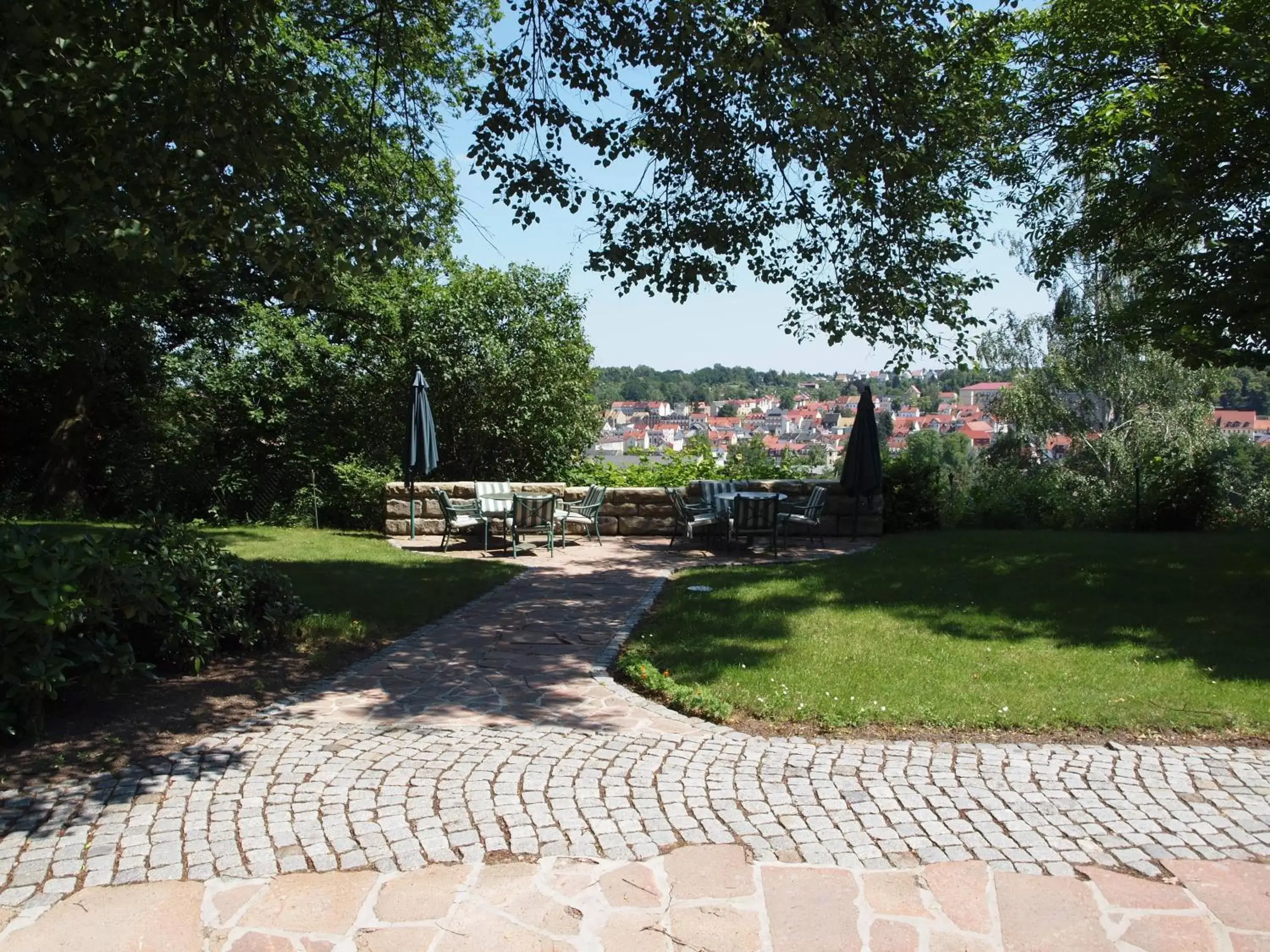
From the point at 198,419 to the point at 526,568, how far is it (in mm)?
8526

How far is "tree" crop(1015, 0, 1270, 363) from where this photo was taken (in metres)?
8.66

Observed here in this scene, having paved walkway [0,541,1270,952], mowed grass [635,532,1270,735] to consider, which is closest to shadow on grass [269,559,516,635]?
mowed grass [635,532,1270,735]

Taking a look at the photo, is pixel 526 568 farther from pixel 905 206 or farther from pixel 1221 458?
pixel 1221 458

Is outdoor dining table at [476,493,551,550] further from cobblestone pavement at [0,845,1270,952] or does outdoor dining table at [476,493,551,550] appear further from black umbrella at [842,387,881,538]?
cobblestone pavement at [0,845,1270,952]

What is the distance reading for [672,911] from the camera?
3.21m

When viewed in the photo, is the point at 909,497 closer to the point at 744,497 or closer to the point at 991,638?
the point at 744,497

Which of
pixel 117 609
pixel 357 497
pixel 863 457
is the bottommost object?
pixel 117 609

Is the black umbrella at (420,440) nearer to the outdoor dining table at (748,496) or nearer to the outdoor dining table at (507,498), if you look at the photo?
the outdoor dining table at (507,498)

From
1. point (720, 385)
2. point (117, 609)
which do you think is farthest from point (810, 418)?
point (117, 609)

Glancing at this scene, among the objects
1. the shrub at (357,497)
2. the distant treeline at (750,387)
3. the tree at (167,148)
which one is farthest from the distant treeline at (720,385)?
the tree at (167,148)

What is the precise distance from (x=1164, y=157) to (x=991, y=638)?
5972 millimetres

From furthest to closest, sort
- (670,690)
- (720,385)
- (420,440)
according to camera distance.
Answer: (720,385) < (420,440) < (670,690)

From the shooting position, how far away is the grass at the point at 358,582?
23.4ft

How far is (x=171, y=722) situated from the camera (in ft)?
16.6
